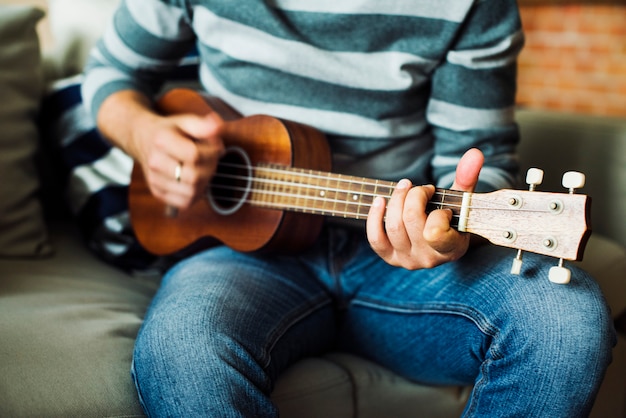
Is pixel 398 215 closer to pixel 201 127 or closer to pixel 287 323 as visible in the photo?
pixel 287 323

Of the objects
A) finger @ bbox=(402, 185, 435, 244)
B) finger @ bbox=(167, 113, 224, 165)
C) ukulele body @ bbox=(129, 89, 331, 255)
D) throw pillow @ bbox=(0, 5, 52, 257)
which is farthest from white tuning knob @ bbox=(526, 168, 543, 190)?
throw pillow @ bbox=(0, 5, 52, 257)

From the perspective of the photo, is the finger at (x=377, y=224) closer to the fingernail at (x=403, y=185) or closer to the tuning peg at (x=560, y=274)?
the fingernail at (x=403, y=185)

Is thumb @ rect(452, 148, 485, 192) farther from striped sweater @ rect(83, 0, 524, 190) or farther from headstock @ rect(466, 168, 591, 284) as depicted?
striped sweater @ rect(83, 0, 524, 190)

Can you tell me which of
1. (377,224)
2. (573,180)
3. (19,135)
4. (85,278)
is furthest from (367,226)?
(19,135)

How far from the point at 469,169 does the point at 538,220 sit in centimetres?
→ 10

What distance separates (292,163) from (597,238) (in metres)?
0.63

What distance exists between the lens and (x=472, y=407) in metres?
0.76

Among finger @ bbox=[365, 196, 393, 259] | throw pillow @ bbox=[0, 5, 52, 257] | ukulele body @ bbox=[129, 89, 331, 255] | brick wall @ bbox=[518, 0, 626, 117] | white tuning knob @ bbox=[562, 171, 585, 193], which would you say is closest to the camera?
white tuning knob @ bbox=[562, 171, 585, 193]

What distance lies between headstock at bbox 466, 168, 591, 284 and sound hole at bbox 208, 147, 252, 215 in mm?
375

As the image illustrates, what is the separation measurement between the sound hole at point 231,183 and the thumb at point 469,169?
1.11ft

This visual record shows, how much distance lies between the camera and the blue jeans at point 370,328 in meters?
0.71

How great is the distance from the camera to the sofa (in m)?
0.79

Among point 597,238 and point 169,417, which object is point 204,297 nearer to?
point 169,417

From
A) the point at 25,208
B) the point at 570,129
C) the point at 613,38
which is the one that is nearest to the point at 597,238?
the point at 570,129
